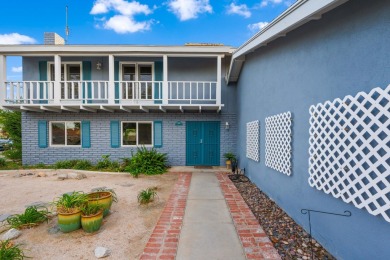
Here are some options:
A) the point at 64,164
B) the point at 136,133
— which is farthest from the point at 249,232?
the point at 64,164

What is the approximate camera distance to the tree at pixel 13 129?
10281 mm

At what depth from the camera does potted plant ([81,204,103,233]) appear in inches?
131

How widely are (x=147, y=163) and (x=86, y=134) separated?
357cm

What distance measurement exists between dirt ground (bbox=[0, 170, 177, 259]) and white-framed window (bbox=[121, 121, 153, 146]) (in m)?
2.27

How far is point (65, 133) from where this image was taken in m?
9.45

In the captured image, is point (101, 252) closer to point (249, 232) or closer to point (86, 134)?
point (249, 232)

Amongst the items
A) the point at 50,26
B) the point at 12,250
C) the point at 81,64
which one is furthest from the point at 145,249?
the point at 50,26

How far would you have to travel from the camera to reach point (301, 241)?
315 cm

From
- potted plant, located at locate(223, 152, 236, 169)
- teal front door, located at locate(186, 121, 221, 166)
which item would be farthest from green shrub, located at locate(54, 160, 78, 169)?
potted plant, located at locate(223, 152, 236, 169)

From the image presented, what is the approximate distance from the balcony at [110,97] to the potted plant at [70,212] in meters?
5.11

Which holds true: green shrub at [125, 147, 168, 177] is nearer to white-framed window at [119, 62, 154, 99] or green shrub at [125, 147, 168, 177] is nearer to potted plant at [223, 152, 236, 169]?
white-framed window at [119, 62, 154, 99]

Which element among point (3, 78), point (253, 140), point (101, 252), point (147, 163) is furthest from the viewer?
point (3, 78)

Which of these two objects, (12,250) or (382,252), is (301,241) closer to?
(382,252)

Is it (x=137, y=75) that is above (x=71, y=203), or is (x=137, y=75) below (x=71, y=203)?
above
